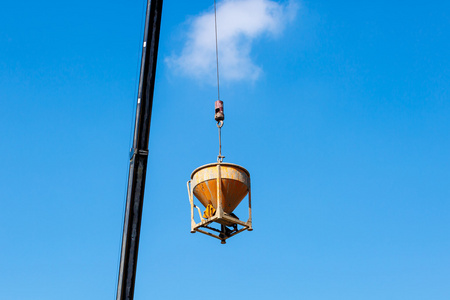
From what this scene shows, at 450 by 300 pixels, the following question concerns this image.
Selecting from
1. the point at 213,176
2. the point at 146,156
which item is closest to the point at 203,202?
the point at 213,176

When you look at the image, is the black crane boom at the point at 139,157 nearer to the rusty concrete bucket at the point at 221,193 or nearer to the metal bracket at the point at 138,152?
the metal bracket at the point at 138,152

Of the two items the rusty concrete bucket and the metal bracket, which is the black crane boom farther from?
the rusty concrete bucket

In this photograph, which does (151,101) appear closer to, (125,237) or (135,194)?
(135,194)

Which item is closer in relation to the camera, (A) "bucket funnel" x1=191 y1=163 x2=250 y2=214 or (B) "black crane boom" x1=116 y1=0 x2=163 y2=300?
(B) "black crane boom" x1=116 y1=0 x2=163 y2=300

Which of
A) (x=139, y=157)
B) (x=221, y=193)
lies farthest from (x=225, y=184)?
(x=139, y=157)

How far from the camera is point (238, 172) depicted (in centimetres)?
1573

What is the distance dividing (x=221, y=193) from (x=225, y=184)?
25 centimetres

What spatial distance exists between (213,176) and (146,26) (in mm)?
3833

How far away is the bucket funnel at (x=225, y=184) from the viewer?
15531 mm

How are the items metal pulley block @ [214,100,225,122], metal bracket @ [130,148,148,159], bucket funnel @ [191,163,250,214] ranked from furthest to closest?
metal pulley block @ [214,100,225,122] → bucket funnel @ [191,163,250,214] → metal bracket @ [130,148,148,159]

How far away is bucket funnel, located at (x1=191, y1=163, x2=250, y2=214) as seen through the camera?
51.0 feet

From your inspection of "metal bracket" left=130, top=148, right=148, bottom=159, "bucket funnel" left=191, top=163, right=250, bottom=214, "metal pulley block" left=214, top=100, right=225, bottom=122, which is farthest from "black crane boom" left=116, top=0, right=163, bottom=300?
"bucket funnel" left=191, top=163, right=250, bottom=214

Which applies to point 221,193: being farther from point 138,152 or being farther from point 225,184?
point 138,152

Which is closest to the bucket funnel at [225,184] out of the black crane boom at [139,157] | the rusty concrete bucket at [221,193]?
the rusty concrete bucket at [221,193]
